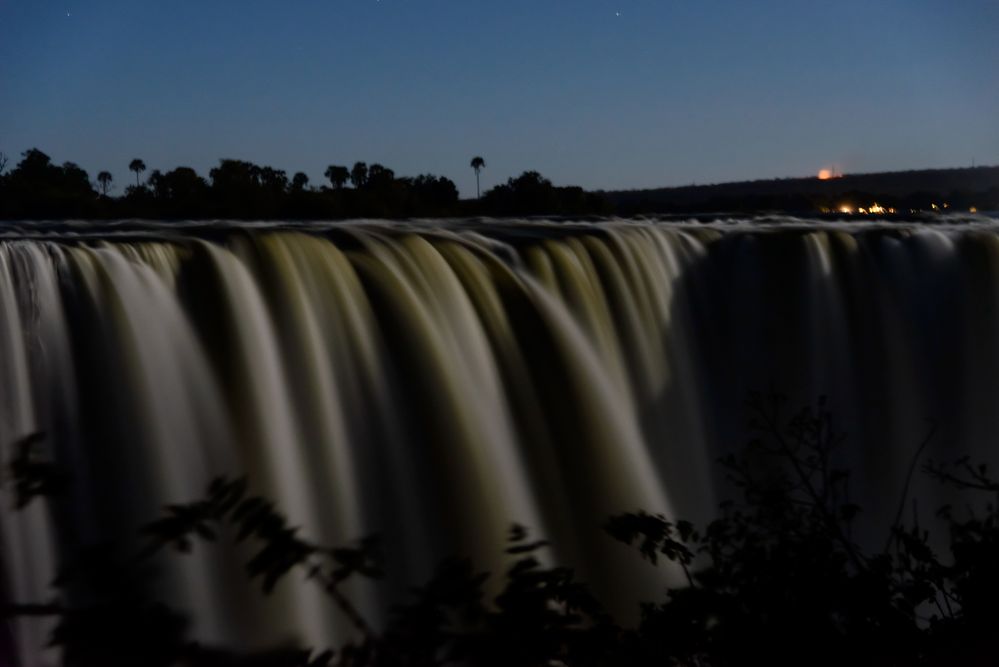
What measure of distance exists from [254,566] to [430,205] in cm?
1506

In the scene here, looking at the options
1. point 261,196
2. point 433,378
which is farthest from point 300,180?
point 433,378

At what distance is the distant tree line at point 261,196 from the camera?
15641mm

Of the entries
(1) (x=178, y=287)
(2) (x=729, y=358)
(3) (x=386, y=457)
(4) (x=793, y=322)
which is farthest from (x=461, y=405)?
(4) (x=793, y=322)

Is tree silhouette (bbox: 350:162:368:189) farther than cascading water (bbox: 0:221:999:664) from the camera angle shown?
Yes

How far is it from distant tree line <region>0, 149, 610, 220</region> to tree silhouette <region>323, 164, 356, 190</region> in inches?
0.7

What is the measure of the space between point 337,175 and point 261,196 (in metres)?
2.62

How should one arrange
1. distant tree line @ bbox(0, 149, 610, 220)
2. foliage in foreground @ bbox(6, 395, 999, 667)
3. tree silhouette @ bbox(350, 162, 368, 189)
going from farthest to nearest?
1. tree silhouette @ bbox(350, 162, 368, 189)
2. distant tree line @ bbox(0, 149, 610, 220)
3. foliage in foreground @ bbox(6, 395, 999, 667)

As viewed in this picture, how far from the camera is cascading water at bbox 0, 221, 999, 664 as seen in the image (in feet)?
19.8

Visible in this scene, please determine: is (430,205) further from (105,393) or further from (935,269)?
(105,393)

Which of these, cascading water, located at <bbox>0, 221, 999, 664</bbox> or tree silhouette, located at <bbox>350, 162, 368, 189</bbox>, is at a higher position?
tree silhouette, located at <bbox>350, 162, 368, 189</bbox>

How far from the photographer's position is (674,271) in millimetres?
9883

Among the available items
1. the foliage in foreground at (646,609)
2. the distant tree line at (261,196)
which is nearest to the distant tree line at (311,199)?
the distant tree line at (261,196)

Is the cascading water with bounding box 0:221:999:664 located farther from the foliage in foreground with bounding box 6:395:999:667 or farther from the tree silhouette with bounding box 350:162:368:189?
the tree silhouette with bounding box 350:162:368:189

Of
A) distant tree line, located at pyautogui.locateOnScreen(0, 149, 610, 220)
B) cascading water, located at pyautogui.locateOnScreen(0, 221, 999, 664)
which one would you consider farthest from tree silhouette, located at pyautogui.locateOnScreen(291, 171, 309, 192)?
cascading water, located at pyautogui.locateOnScreen(0, 221, 999, 664)
